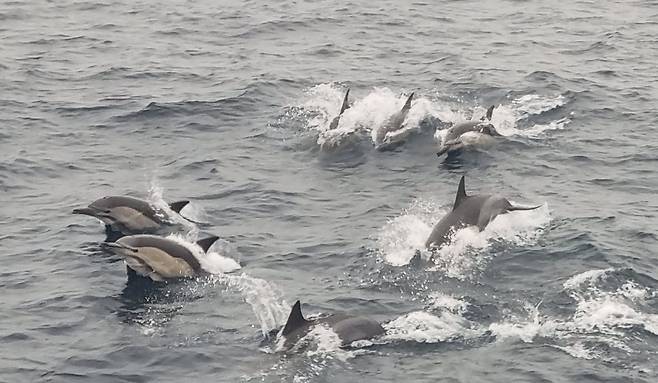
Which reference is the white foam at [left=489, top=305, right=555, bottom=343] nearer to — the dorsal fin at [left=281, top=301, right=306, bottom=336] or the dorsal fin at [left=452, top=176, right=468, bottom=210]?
the dorsal fin at [left=281, top=301, right=306, bottom=336]

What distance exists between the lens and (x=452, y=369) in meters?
15.5

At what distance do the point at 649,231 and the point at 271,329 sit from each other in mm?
7828

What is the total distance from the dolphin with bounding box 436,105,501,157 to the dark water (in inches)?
11.0

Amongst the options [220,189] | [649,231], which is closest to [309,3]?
[220,189]

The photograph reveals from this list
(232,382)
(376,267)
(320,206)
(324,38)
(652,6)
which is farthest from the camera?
(652,6)

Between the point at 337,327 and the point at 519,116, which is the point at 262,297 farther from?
the point at 519,116

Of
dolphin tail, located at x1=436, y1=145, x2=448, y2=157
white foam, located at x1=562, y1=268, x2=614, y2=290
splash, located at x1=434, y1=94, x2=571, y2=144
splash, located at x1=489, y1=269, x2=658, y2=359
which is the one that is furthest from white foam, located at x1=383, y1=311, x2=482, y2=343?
splash, located at x1=434, y1=94, x2=571, y2=144

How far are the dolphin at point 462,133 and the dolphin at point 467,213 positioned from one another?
3.76 meters

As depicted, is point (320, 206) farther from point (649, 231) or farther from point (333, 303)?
point (649, 231)

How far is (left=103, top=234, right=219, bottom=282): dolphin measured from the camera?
1884cm

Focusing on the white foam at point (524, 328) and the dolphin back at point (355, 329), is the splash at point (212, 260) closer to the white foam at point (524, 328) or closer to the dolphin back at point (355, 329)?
the dolphin back at point (355, 329)

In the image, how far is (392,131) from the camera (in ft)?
→ 85.5

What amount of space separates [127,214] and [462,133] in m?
7.93

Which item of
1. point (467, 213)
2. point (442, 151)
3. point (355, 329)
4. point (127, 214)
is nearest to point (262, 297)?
point (355, 329)
